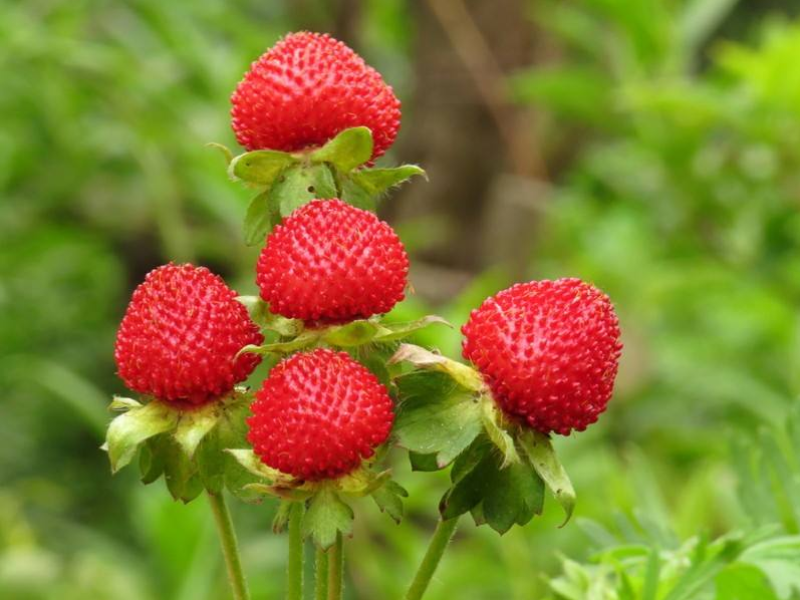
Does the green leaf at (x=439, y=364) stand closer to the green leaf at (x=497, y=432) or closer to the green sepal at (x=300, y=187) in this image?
the green leaf at (x=497, y=432)

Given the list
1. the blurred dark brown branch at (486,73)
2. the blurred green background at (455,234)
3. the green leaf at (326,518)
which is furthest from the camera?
the blurred dark brown branch at (486,73)

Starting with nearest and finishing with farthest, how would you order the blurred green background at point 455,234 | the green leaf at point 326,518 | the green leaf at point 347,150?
the green leaf at point 326,518
the green leaf at point 347,150
the blurred green background at point 455,234

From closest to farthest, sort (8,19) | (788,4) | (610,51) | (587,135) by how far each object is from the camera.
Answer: (8,19) → (610,51) → (587,135) → (788,4)

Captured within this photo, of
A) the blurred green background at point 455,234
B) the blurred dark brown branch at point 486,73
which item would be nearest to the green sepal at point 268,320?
the blurred green background at point 455,234

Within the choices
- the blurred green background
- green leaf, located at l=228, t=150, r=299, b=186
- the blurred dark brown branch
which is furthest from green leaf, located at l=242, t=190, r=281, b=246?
the blurred dark brown branch

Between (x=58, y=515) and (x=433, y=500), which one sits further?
(x=58, y=515)

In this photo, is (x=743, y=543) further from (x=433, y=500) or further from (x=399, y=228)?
(x=399, y=228)

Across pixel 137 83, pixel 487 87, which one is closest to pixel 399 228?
pixel 487 87

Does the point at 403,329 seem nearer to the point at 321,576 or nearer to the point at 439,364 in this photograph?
the point at 439,364
